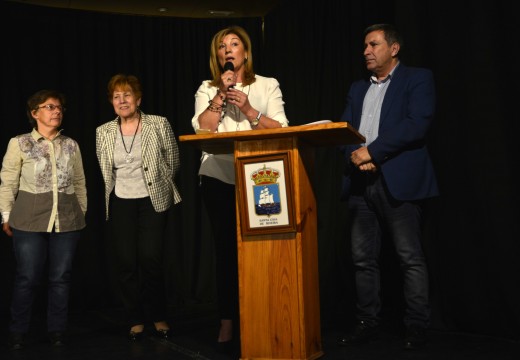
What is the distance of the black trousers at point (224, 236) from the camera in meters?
3.31

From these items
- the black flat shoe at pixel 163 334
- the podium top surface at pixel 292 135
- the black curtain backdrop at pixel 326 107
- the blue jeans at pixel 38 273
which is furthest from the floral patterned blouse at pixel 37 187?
the black curtain backdrop at pixel 326 107

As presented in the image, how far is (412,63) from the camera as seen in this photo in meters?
4.00

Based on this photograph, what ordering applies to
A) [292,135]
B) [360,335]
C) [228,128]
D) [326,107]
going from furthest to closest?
[326,107], [360,335], [228,128], [292,135]

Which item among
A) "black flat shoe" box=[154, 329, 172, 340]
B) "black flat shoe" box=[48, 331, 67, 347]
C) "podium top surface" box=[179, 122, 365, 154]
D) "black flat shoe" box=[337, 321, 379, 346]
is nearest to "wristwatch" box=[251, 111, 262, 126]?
"podium top surface" box=[179, 122, 365, 154]

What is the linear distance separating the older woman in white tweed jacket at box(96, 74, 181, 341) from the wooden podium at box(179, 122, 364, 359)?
99 centimetres

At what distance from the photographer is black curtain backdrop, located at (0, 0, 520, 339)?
11.8 feet

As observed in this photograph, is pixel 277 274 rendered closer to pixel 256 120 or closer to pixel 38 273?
pixel 256 120

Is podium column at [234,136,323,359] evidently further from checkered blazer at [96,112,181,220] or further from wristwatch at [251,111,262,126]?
checkered blazer at [96,112,181,220]

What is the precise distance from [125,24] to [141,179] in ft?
7.29

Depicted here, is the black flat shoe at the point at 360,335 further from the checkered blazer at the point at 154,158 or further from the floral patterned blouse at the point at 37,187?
the floral patterned blouse at the point at 37,187

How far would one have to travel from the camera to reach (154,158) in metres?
3.84

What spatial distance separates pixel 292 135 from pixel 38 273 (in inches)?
73.2

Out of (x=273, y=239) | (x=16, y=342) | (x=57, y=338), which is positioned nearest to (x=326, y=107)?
(x=273, y=239)

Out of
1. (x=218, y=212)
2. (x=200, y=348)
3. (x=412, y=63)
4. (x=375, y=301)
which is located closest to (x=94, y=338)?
(x=200, y=348)
